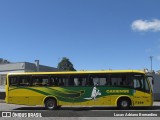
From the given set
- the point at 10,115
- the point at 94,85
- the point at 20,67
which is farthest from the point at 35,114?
the point at 20,67

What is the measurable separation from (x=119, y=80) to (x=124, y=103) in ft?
5.52

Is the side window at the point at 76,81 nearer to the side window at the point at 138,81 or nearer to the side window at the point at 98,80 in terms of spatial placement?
the side window at the point at 98,80

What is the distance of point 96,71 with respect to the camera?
26.2 meters

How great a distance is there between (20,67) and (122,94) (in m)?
29.8

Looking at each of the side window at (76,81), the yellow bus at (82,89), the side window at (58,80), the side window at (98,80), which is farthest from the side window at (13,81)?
the side window at (98,80)

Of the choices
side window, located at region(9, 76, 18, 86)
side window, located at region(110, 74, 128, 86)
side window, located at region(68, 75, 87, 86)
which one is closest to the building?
side window, located at region(9, 76, 18, 86)

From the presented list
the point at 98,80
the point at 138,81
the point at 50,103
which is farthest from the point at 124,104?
the point at 50,103

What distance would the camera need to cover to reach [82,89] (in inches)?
1035

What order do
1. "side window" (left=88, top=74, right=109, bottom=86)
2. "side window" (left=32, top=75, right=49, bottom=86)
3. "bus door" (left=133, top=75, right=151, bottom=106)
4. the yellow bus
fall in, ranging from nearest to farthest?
"bus door" (left=133, top=75, right=151, bottom=106), the yellow bus, "side window" (left=88, top=74, right=109, bottom=86), "side window" (left=32, top=75, right=49, bottom=86)

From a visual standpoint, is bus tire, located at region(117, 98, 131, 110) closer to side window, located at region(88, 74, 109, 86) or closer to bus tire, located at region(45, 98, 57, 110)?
side window, located at region(88, 74, 109, 86)

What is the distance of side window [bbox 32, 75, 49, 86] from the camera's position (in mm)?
26734

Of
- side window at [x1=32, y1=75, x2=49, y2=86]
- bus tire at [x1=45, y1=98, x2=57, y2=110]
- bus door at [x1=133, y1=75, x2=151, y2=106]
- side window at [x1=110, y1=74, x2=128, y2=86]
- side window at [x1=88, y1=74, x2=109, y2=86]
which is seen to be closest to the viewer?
bus door at [x1=133, y1=75, x2=151, y2=106]

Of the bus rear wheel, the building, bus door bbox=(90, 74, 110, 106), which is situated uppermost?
the building

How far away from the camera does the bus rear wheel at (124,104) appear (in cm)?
2558
